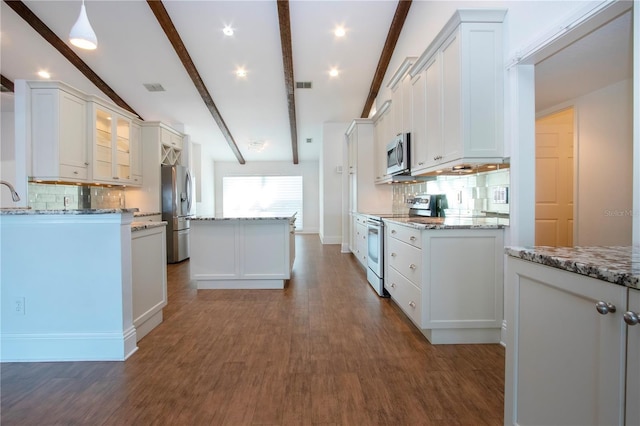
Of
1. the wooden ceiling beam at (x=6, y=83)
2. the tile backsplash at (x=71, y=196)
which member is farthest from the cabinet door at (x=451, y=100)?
the wooden ceiling beam at (x=6, y=83)

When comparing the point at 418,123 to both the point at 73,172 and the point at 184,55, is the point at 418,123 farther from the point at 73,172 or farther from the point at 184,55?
the point at 73,172

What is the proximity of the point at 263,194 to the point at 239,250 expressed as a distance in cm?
666

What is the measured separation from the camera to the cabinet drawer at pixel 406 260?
7.77ft

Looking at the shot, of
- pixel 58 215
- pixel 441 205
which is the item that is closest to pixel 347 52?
pixel 441 205

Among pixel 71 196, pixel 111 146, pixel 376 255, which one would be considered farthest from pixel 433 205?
pixel 71 196

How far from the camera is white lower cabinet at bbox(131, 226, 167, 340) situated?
234 centimetres

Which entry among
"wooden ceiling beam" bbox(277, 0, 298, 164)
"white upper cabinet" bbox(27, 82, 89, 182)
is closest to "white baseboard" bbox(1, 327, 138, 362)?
"white upper cabinet" bbox(27, 82, 89, 182)

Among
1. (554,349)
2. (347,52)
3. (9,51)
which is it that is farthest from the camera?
→ (347,52)

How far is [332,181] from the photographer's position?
7352 millimetres

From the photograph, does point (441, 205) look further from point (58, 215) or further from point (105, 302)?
point (58, 215)

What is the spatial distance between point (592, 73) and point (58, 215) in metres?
4.51

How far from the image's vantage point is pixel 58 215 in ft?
6.82

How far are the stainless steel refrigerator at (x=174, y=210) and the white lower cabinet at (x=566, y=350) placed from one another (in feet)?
18.0

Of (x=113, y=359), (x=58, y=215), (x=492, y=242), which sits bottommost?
(x=113, y=359)
